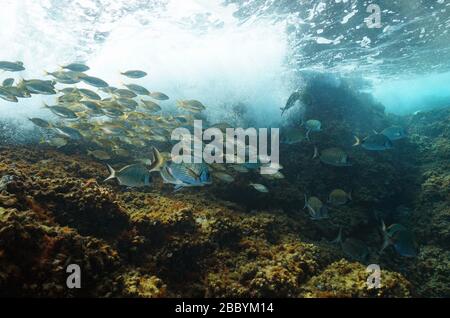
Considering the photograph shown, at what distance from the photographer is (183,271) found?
5887mm

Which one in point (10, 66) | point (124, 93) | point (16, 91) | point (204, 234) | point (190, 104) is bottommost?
point (204, 234)

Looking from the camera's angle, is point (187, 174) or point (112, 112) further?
point (112, 112)

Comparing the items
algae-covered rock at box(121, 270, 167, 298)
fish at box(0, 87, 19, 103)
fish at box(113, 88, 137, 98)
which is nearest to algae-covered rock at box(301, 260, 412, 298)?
algae-covered rock at box(121, 270, 167, 298)

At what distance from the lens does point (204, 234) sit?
6.46 m

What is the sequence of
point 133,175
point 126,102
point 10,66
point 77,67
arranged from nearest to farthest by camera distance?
point 133,175, point 10,66, point 77,67, point 126,102

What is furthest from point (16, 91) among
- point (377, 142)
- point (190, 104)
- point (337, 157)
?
point (377, 142)

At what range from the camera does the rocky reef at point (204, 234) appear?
14.5ft

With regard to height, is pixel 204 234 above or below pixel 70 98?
below

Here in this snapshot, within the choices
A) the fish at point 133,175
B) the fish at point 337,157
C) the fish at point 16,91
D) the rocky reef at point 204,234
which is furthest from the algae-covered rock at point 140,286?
the fish at point 16,91

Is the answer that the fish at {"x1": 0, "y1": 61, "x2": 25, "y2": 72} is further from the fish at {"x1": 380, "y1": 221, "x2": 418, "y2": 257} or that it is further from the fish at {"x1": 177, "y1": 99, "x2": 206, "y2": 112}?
the fish at {"x1": 380, "y1": 221, "x2": 418, "y2": 257}

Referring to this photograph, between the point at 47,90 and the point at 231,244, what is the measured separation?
600cm

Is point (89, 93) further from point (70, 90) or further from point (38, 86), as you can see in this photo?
point (38, 86)

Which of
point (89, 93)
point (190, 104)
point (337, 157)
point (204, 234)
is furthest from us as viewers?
point (190, 104)

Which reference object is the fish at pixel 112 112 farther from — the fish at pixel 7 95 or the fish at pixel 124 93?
the fish at pixel 7 95
